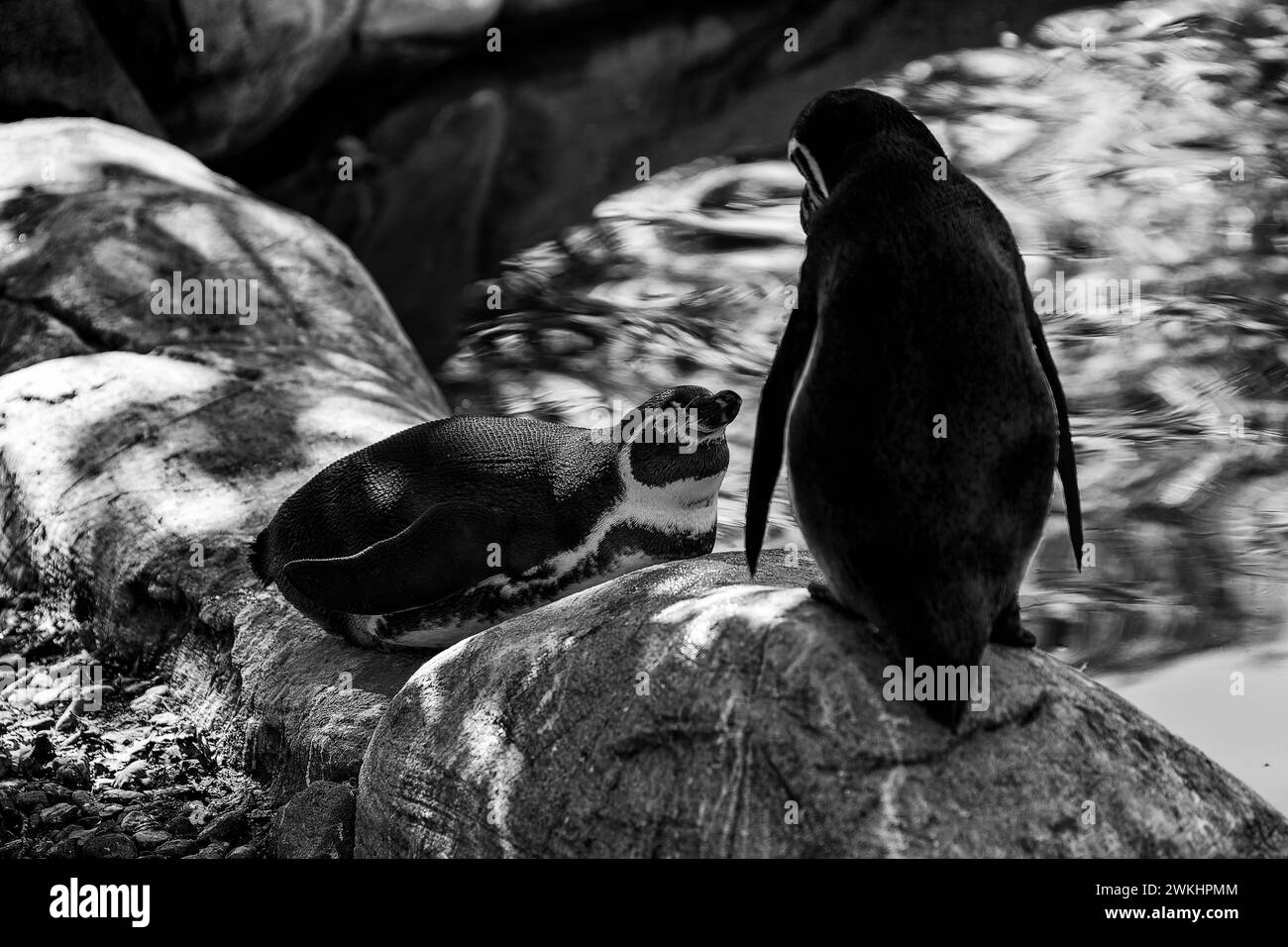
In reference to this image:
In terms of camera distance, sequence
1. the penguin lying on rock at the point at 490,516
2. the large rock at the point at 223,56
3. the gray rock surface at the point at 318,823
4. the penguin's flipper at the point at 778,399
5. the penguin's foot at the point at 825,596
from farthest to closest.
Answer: the large rock at the point at 223,56
the penguin lying on rock at the point at 490,516
the gray rock surface at the point at 318,823
the penguin's foot at the point at 825,596
the penguin's flipper at the point at 778,399

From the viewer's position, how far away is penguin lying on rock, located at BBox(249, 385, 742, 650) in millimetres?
3432

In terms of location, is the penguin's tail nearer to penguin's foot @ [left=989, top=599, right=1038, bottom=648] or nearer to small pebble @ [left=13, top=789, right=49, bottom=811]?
small pebble @ [left=13, top=789, right=49, bottom=811]

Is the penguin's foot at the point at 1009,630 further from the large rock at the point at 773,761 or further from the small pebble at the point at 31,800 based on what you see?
the small pebble at the point at 31,800

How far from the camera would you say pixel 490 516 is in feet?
11.3

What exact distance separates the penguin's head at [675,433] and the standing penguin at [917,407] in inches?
33.2

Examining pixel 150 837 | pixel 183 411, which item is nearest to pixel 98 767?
pixel 150 837

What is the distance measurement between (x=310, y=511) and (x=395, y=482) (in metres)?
0.23

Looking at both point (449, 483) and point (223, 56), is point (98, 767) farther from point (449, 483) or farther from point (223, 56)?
point (223, 56)

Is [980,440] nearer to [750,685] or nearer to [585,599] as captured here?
[750,685]

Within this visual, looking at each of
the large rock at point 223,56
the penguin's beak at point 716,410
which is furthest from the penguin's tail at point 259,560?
the large rock at point 223,56

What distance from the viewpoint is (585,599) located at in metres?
3.11

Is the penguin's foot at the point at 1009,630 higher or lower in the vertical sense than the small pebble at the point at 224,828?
higher

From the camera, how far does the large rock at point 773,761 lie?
96.7 inches

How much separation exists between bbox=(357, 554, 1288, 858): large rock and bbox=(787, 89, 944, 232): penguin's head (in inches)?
31.0
